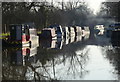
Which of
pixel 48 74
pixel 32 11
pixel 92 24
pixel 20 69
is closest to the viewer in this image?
pixel 48 74

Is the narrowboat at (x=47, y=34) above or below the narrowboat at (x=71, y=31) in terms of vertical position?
above

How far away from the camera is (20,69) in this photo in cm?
1330

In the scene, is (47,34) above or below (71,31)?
above

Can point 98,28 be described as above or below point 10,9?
below

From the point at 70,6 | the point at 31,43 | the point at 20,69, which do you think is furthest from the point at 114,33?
the point at 70,6

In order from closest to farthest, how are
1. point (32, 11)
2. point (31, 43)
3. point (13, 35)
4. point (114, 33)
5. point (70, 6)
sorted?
point (13, 35) < point (31, 43) < point (114, 33) < point (32, 11) < point (70, 6)

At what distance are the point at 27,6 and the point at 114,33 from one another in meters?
12.1

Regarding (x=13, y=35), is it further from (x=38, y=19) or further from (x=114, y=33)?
(x=38, y=19)

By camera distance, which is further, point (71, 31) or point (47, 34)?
point (71, 31)

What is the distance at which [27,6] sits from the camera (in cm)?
4328

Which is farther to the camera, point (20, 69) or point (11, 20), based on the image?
point (11, 20)

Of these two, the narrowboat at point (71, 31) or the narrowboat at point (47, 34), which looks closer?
the narrowboat at point (47, 34)

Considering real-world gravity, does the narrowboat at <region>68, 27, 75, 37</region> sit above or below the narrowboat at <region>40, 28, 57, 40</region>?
below

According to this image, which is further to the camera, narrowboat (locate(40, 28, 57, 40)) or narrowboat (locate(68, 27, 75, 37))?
narrowboat (locate(68, 27, 75, 37))
